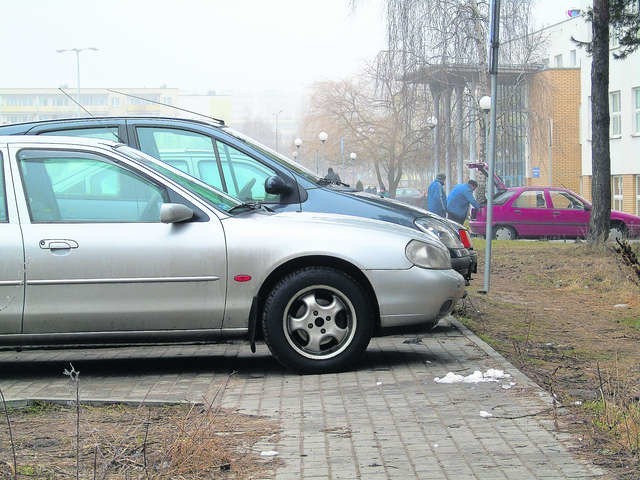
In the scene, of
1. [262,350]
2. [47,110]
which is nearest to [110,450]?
[262,350]

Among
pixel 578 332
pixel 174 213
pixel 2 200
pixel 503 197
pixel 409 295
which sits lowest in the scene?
pixel 578 332

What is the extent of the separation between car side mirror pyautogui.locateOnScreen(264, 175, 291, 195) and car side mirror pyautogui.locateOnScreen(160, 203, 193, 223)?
193 centimetres

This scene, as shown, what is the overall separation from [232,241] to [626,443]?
321 cm

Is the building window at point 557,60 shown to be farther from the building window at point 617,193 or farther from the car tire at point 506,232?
the car tire at point 506,232

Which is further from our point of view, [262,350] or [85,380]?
[262,350]

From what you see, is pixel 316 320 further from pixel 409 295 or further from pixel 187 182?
pixel 187 182

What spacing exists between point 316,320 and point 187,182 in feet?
4.86

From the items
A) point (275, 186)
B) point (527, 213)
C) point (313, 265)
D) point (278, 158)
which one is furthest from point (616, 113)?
point (313, 265)

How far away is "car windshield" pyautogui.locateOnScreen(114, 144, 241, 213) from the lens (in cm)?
786

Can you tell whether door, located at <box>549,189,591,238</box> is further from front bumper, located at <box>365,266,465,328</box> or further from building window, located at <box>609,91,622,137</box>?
front bumper, located at <box>365,266,465,328</box>

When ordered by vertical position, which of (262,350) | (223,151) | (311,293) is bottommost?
(262,350)

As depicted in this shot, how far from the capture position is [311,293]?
7.48 meters

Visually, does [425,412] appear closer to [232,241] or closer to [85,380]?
[232,241]

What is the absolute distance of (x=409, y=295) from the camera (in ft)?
24.9
